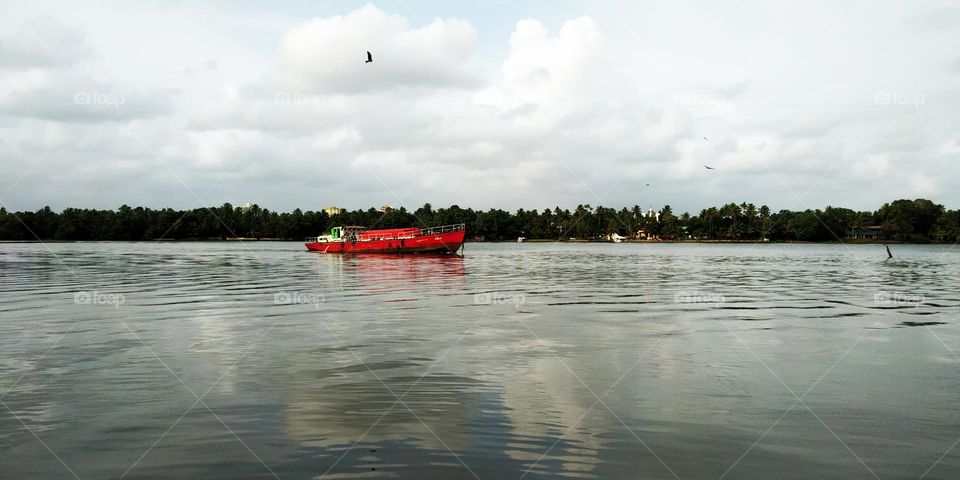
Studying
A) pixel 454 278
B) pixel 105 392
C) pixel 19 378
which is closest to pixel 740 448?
pixel 105 392

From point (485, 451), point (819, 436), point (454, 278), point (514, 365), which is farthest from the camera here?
point (454, 278)

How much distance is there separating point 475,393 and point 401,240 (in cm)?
7966

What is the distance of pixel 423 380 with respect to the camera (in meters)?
13.4

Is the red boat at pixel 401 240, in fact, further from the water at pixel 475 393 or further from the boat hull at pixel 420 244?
the water at pixel 475 393

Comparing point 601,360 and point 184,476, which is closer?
point 184,476

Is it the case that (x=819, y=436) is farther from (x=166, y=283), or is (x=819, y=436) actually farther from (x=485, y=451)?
(x=166, y=283)

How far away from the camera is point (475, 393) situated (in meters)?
12.3

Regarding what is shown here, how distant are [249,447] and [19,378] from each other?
7.69 m

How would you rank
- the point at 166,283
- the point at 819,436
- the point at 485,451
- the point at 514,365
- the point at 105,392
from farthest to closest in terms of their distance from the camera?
the point at 166,283
the point at 514,365
the point at 105,392
the point at 819,436
the point at 485,451
